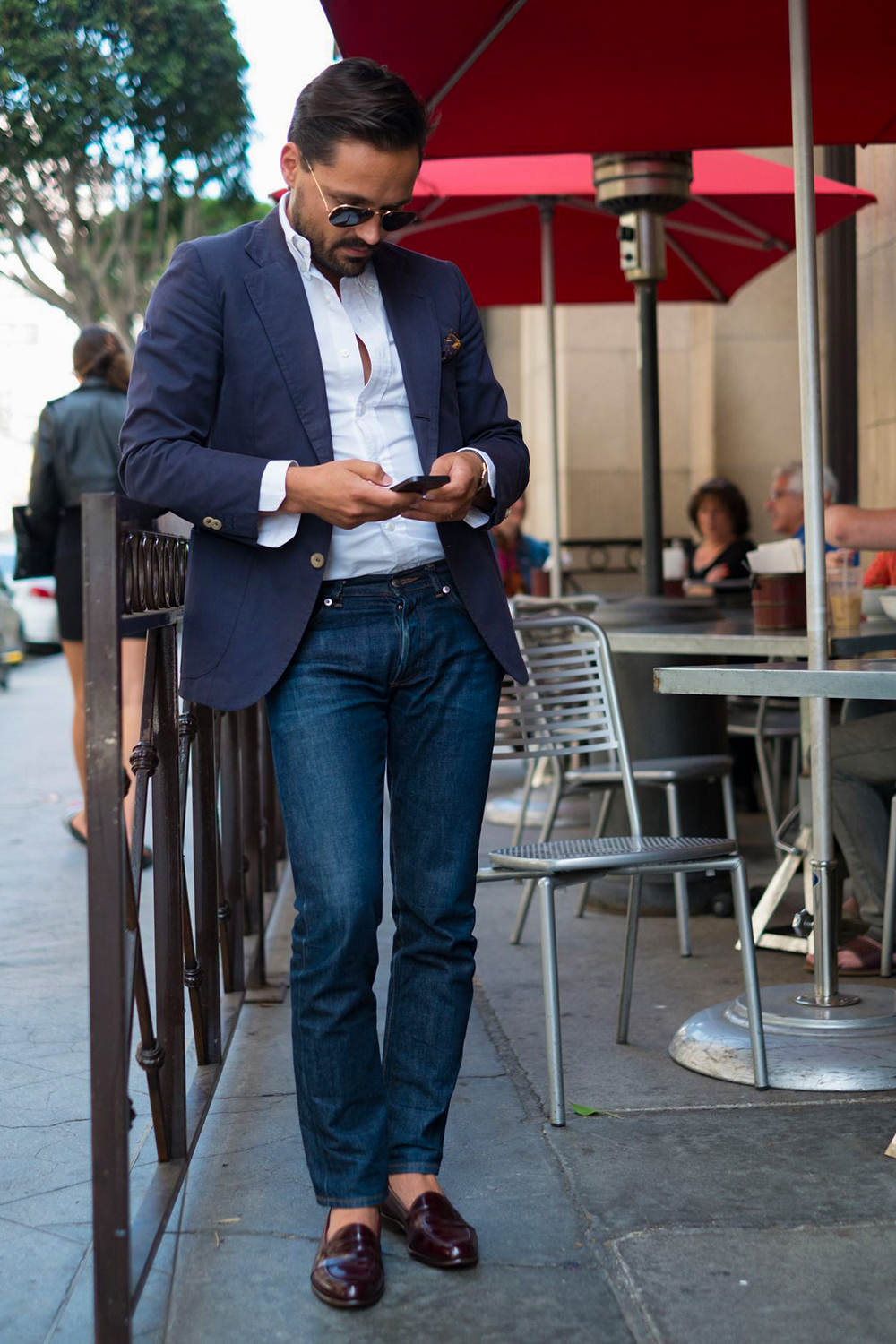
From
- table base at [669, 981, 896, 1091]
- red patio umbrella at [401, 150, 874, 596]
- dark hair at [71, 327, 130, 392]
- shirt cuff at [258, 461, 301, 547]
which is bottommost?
table base at [669, 981, 896, 1091]

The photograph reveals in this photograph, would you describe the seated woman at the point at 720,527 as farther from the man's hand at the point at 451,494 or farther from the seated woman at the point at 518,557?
the man's hand at the point at 451,494

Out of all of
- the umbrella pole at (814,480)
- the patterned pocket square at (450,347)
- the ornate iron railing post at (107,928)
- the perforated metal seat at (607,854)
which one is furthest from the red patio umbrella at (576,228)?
the ornate iron railing post at (107,928)

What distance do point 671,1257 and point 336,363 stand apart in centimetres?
150

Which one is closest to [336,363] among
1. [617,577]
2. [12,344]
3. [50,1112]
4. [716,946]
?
[50,1112]

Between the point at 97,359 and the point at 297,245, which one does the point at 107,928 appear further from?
the point at 97,359

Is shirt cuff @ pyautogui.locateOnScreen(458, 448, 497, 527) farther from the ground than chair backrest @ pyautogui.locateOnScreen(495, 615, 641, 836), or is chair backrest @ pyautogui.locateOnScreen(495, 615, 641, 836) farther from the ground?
shirt cuff @ pyautogui.locateOnScreen(458, 448, 497, 527)

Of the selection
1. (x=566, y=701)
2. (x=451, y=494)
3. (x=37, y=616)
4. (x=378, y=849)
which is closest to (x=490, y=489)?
(x=451, y=494)

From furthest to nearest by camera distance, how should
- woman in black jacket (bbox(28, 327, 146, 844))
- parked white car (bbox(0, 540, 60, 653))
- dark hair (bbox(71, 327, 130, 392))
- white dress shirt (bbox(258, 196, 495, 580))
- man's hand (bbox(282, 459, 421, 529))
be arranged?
parked white car (bbox(0, 540, 60, 653)), dark hair (bbox(71, 327, 130, 392)), woman in black jacket (bbox(28, 327, 146, 844)), white dress shirt (bbox(258, 196, 495, 580)), man's hand (bbox(282, 459, 421, 529))

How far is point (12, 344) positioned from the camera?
3334 cm

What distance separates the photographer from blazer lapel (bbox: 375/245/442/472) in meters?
2.39

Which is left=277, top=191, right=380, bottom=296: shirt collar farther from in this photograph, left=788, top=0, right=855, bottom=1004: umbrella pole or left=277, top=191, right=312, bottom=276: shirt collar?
left=788, top=0, right=855, bottom=1004: umbrella pole

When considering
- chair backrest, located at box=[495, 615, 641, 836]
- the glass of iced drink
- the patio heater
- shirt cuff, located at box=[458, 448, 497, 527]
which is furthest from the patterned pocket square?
the patio heater

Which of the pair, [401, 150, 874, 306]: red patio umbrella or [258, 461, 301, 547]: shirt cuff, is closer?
[258, 461, 301, 547]: shirt cuff

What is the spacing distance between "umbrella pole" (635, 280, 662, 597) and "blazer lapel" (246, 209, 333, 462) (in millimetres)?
3177
